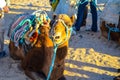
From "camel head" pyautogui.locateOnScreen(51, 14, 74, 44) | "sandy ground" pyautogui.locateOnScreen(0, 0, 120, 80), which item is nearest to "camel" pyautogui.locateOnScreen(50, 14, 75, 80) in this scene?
"camel head" pyautogui.locateOnScreen(51, 14, 74, 44)

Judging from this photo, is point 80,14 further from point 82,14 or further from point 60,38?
point 60,38

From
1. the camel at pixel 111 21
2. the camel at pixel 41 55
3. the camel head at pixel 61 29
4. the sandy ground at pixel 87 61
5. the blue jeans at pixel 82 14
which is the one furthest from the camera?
the blue jeans at pixel 82 14

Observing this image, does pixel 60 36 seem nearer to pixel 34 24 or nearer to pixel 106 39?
pixel 34 24

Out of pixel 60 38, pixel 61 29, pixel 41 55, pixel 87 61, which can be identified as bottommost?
pixel 87 61

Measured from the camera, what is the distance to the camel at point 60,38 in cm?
458

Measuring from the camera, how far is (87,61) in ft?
21.0

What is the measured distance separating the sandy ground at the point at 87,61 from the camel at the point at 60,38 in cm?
82

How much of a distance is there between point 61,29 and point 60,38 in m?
0.15

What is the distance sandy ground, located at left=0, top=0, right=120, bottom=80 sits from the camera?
5.80 metres

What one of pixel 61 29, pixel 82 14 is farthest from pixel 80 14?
pixel 61 29

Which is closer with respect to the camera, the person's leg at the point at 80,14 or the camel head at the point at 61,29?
the camel head at the point at 61,29

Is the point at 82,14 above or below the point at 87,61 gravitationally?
above

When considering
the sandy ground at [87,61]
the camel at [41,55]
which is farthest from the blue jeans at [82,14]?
the camel at [41,55]

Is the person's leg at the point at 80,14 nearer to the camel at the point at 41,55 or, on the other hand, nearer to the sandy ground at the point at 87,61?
the sandy ground at the point at 87,61
